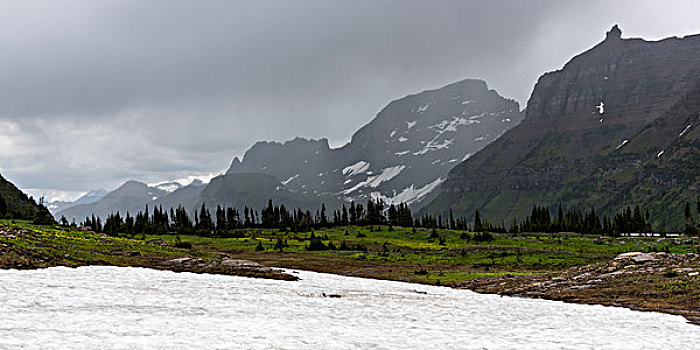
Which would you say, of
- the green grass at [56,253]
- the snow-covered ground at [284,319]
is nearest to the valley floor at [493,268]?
the green grass at [56,253]

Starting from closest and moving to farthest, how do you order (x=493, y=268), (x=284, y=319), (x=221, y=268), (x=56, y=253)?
1. (x=284, y=319)
2. (x=56, y=253)
3. (x=221, y=268)
4. (x=493, y=268)

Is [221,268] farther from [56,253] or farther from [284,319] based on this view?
[284,319]

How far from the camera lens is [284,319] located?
23484mm

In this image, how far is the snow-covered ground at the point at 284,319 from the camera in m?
17.8

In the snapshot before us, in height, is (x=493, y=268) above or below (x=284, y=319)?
below

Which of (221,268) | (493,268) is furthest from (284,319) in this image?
(493,268)

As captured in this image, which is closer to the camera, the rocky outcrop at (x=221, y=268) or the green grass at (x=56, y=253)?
the green grass at (x=56, y=253)

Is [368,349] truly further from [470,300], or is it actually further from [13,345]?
[470,300]

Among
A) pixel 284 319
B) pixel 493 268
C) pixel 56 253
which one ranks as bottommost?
pixel 493 268

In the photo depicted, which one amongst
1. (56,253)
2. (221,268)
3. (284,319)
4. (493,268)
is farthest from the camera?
(493,268)

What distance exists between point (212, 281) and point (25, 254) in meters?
17.5

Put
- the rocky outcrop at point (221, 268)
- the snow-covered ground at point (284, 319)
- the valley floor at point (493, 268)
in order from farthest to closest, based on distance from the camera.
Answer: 1. the rocky outcrop at point (221, 268)
2. the valley floor at point (493, 268)
3. the snow-covered ground at point (284, 319)

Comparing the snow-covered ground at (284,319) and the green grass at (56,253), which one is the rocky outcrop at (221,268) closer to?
the green grass at (56,253)

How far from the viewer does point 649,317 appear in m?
26.2
